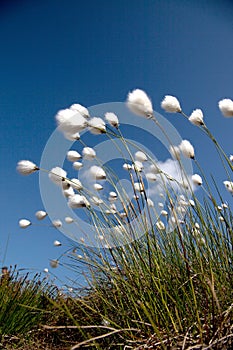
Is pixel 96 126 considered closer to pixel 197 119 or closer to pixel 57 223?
pixel 197 119

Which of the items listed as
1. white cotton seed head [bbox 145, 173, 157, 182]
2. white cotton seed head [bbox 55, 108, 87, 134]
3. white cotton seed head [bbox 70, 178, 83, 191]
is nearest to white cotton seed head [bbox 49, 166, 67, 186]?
white cotton seed head [bbox 70, 178, 83, 191]

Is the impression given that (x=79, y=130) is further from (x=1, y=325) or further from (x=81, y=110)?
(x=1, y=325)

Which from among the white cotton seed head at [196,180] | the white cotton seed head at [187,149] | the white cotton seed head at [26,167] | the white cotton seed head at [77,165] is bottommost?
the white cotton seed head at [196,180]

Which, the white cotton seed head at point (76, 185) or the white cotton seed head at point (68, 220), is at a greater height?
the white cotton seed head at point (76, 185)

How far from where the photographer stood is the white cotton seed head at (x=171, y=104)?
268cm

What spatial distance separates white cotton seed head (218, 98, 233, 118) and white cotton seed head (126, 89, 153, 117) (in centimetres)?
45

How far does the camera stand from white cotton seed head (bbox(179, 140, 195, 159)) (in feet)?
9.07

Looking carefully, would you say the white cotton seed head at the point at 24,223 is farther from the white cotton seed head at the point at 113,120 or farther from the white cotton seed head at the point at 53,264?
→ the white cotton seed head at the point at 113,120

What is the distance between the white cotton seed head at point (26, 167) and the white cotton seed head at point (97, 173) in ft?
1.78

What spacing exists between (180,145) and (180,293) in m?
1.00

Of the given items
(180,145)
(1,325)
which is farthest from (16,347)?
(180,145)

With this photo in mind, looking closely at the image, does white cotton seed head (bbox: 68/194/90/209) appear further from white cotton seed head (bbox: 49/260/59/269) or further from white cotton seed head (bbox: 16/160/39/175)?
white cotton seed head (bbox: 49/260/59/269)

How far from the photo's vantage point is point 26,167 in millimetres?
2883

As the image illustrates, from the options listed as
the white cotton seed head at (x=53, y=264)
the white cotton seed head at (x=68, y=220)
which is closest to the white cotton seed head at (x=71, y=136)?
the white cotton seed head at (x=68, y=220)
